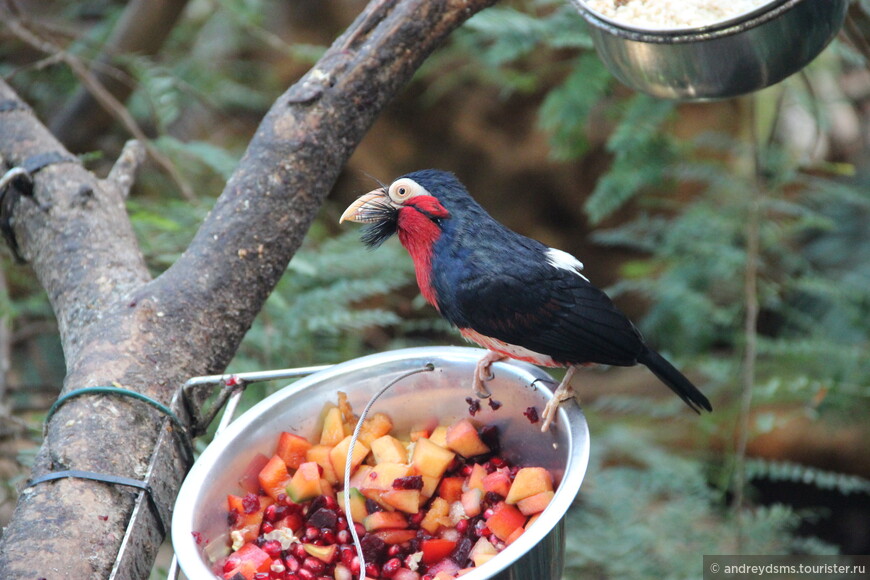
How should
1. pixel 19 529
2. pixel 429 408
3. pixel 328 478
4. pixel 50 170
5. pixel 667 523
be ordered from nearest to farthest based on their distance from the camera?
pixel 19 529 → pixel 328 478 → pixel 429 408 → pixel 50 170 → pixel 667 523

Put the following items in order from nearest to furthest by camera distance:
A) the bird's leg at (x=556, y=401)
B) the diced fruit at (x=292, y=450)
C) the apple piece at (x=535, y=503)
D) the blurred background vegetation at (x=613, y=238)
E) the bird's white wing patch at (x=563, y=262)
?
the apple piece at (x=535, y=503), the bird's leg at (x=556, y=401), the diced fruit at (x=292, y=450), the bird's white wing patch at (x=563, y=262), the blurred background vegetation at (x=613, y=238)

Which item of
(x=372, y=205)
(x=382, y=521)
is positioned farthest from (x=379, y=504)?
(x=372, y=205)

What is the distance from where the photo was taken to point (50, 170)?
7.16 feet

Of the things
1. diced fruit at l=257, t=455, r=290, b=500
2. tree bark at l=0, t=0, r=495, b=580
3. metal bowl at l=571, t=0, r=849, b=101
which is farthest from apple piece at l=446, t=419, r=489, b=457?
metal bowl at l=571, t=0, r=849, b=101

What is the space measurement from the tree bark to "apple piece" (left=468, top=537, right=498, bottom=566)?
621mm

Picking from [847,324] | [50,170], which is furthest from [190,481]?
[847,324]

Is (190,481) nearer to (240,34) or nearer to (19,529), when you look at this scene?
(19,529)

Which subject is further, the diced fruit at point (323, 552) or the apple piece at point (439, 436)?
the apple piece at point (439, 436)

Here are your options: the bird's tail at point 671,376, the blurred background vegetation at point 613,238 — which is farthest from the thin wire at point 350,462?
the blurred background vegetation at point 613,238

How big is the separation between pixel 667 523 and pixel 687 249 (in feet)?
3.81

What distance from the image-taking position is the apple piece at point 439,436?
1.68 m

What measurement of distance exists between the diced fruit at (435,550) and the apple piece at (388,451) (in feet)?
0.59

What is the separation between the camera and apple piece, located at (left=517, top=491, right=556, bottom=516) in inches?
57.4

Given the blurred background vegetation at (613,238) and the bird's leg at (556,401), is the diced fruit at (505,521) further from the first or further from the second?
the blurred background vegetation at (613,238)
